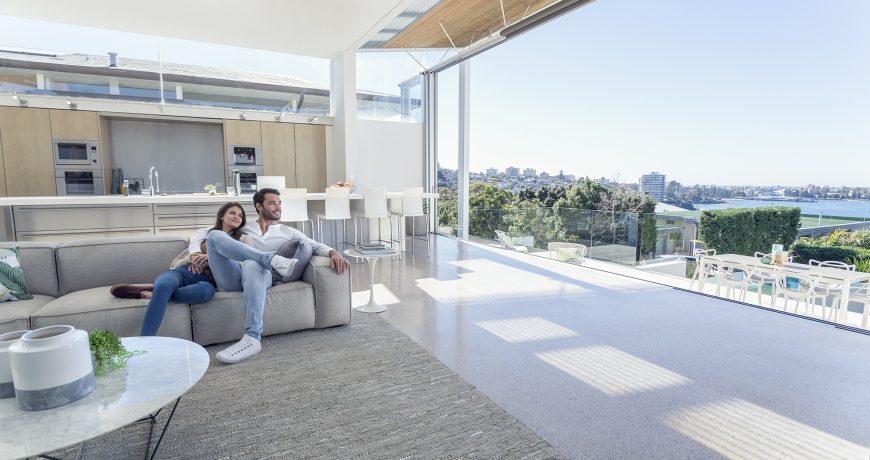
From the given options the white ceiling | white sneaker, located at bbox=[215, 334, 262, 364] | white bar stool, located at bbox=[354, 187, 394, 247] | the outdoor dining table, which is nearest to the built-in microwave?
the white ceiling

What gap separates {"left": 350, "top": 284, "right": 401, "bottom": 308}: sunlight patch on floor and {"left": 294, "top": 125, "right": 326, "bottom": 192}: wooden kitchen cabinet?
4016 millimetres

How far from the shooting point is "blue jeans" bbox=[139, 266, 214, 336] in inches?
93.2

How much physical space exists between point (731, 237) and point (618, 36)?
5.45 metres

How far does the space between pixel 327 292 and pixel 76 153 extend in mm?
5803

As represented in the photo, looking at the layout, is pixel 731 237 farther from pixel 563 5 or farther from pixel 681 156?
pixel 563 5

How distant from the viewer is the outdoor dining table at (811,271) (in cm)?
404

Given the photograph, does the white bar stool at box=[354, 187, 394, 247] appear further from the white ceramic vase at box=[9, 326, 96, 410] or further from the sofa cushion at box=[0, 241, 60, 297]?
the white ceramic vase at box=[9, 326, 96, 410]

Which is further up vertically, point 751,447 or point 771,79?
point 771,79

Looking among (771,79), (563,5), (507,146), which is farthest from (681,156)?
(563,5)

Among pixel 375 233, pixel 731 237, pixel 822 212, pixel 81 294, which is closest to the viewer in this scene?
pixel 81 294

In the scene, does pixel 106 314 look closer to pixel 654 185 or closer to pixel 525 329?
pixel 525 329

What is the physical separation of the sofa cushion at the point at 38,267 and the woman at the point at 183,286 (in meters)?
0.54

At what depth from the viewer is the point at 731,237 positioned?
6977mm

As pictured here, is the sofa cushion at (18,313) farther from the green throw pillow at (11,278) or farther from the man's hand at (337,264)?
the man's hand at (337,264)
